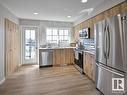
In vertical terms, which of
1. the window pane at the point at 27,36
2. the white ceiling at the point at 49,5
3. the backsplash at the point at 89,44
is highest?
the white ceiling at the point at 49,5

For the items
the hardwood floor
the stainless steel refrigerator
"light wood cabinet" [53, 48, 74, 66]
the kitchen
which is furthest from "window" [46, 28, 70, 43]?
the stainless steel refrigerator

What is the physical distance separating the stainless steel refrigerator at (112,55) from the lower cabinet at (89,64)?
2.57 ft

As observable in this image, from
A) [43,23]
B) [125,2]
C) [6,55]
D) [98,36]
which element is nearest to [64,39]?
[43,23]

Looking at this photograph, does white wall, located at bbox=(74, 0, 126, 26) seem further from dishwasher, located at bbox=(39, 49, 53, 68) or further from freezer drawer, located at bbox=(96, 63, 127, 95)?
dishwasher, located at bbox=(39, 49, 53, 68)

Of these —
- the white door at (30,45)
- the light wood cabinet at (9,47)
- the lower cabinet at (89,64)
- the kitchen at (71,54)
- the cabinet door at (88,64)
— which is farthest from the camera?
the white door at (30,45)

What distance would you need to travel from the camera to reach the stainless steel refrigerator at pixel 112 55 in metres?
2.24

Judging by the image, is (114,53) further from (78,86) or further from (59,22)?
(59,22)

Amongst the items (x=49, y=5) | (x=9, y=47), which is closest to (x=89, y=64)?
(x=49, y=5)

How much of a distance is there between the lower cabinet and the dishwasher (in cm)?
224

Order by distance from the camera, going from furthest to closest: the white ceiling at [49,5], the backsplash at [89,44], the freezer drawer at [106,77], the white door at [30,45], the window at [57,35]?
the window at [57,35] → the white door at [30,45] → the backsplash at [89,44] → the white ceiling at [49,5] → the freezer drawer at [106,77]

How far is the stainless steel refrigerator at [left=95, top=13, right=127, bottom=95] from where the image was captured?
2.24 m

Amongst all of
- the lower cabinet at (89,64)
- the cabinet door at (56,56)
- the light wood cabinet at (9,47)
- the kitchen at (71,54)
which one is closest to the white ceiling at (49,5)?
the kitchen at (71,54)

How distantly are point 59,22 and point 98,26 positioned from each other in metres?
4.39

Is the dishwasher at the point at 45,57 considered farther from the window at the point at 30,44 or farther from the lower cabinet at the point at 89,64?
the lower cabinet at the point at 89,64
